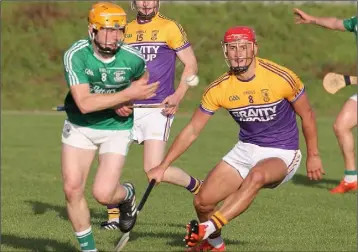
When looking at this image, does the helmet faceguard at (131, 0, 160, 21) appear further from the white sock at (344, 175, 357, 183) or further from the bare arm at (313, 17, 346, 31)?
the white sock at (344, 175, 357, 183)

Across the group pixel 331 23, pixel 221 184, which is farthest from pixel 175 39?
pixel 331 23

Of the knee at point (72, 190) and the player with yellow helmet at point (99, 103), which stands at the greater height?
the player with yellow helmet at point (99, 103)

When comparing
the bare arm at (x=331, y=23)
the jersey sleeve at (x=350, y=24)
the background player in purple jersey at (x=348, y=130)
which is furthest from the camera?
the background player in purple jersey at (x=348, y=130)

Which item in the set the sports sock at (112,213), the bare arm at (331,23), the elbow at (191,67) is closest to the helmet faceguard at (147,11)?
the elbow at (191,67)

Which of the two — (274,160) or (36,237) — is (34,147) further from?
(274,160)

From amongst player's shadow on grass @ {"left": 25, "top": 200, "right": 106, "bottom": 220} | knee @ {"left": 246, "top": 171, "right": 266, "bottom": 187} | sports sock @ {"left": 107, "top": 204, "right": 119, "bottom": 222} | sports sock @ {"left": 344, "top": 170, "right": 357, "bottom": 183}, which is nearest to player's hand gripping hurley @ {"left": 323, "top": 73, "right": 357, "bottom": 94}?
sports sock @ {"left": 344, "top": 170, "right": 357, "bottom": 183}

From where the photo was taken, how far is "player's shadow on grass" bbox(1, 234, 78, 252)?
9930 millimetres

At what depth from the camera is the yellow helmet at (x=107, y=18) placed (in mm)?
9000

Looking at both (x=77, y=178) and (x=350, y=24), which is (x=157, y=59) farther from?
(x=350, y=24)

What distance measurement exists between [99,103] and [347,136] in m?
6.63

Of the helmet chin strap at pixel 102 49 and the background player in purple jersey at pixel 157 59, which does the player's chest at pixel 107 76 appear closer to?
the helmet chin strap at pixel 102 49

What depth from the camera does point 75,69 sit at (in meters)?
9.09

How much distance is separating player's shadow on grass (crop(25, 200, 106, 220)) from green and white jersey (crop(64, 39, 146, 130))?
112 inches

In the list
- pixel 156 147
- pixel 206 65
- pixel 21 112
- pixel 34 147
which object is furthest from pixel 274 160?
pixel 206 65
